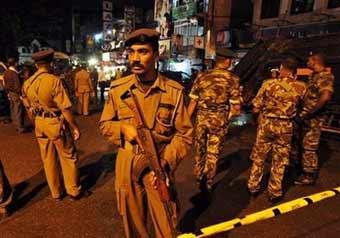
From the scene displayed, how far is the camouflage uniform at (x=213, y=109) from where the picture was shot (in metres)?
4.57

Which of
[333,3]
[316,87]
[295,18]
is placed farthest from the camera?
[295,18]

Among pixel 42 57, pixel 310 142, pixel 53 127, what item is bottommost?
pixel 310 142

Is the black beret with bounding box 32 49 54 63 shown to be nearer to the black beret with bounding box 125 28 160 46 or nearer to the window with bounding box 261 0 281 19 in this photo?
the black beret with bounding box 125 28 160 46

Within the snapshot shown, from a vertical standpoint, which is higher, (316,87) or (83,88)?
(316,87)

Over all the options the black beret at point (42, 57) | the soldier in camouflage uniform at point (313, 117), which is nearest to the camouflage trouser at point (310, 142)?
the soldier in camouflage uniform at point (313, 117)

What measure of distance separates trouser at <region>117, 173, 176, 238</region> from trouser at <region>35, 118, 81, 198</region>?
7.06 feet

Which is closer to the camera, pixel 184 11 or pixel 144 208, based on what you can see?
pixel 144 208

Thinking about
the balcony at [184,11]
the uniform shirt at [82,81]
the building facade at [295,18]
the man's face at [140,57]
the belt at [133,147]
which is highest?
the balcony at [184,11]

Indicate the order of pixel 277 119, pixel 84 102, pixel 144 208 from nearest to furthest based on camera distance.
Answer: pixel 144 208
pixel 277 119
pixel 84 102

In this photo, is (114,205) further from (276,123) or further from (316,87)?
(316,87)

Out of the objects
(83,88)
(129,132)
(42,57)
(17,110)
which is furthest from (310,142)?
(83,88)

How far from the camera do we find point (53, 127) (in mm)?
4281

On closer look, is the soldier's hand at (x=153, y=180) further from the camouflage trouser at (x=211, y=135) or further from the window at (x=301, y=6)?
the window at (x=301, y=6)

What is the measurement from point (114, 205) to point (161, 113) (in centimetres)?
256
